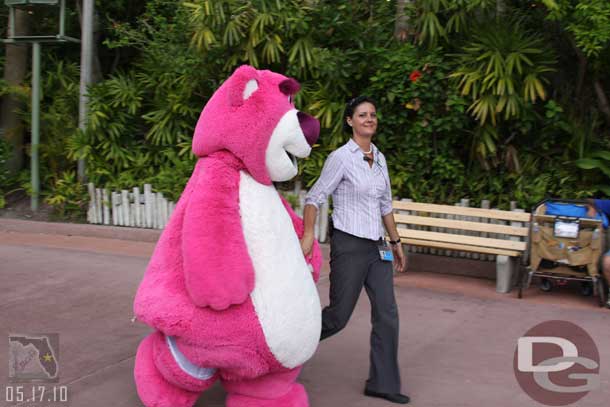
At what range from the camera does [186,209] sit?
3590 mm

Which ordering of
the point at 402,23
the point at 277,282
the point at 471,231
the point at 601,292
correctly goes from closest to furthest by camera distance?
the point at 277,282 < the point at 601,292 < the point at 471,231 < the point at 402,23

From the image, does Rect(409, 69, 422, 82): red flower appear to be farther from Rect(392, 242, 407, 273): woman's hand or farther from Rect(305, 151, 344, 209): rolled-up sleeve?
Rect(305, 151, 344, 209): rolled-up sleeve

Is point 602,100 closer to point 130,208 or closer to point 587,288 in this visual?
point 587,288

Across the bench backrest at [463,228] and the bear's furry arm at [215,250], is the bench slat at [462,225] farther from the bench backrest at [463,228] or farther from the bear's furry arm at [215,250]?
the bear's furry arm at [215,250]

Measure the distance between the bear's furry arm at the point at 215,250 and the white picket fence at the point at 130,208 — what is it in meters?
5.89

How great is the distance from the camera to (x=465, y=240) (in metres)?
7.10

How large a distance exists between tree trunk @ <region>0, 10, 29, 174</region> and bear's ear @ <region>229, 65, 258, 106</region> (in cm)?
831

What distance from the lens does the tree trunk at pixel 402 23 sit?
8.36m

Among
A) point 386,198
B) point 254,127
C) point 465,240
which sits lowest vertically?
point 465,240

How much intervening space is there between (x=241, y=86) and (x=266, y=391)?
155 centimetres

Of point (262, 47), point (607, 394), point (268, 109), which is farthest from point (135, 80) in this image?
point (607, 394)

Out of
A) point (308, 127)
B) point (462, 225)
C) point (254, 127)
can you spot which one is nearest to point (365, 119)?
point (308, 127)

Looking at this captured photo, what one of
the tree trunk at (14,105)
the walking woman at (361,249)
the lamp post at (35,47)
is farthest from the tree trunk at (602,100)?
the tree trunk at (14,105)
